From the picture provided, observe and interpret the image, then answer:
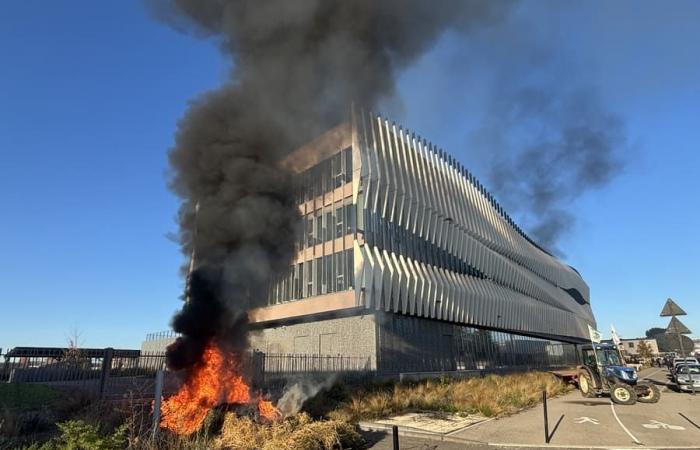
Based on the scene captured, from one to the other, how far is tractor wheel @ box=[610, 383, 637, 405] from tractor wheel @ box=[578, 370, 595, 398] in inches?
53.8

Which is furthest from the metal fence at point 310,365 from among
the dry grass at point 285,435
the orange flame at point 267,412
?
the dry grass at point 285,435

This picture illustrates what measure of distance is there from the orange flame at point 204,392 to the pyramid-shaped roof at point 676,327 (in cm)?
1545

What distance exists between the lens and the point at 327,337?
2314 cm

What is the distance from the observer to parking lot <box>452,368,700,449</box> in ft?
29.6

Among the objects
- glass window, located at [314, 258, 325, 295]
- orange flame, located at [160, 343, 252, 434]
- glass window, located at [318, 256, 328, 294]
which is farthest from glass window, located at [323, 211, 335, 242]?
orange flame, located at [160, 343, 252, 434]

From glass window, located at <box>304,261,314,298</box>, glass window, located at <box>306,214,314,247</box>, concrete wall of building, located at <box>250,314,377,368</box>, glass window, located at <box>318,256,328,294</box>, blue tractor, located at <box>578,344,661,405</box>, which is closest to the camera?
blue tractor, located at <box>578,344,661,405</box>

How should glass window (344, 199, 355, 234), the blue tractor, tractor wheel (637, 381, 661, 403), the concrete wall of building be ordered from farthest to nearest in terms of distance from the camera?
the concrete wall of building, glass window (344, 199, 355, 234), tractor wheel (637, 381, 661, 403), the blue tractor

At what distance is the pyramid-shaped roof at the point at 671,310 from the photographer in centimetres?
1577

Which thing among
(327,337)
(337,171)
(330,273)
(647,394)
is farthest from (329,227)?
(647,394)

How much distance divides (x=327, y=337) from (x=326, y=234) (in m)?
5.72

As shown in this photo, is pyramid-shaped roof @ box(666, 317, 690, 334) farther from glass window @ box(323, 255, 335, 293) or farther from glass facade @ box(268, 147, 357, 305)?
glass window @ box(323, 255, 335, 293)

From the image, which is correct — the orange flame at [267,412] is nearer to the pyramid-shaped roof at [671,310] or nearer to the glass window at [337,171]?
the glass window at [337,171]

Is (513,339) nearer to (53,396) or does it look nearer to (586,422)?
(586,422)

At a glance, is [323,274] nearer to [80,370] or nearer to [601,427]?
[80,370]
